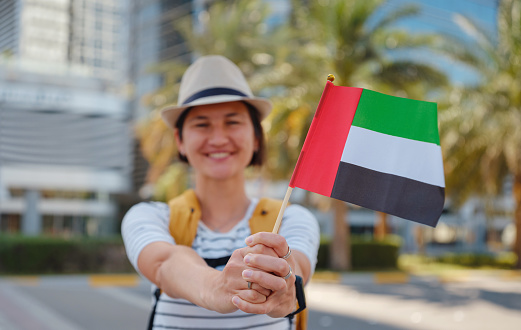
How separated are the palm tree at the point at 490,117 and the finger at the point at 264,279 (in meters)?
15.4

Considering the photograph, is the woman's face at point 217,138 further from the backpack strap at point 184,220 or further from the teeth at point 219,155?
the backpack strap at point 184,220

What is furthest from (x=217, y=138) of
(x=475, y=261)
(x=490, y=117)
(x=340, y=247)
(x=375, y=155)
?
(x=475, y=261)

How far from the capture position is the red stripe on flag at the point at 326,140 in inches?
64.0

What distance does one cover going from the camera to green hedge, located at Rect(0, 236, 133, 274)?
15539mm

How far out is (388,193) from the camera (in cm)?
164

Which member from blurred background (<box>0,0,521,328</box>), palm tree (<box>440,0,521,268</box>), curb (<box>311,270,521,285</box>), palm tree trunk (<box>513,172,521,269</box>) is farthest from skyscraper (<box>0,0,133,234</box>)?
palm tree trunk (<box>513,172,521,269</box>)

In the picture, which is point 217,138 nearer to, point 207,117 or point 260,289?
point 207,117

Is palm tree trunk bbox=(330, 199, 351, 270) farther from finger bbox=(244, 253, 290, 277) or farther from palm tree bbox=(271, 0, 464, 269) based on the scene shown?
finger bbox=(244, 253, 290, 277)

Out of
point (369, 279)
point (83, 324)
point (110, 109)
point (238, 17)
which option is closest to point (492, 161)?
point (369, 279)

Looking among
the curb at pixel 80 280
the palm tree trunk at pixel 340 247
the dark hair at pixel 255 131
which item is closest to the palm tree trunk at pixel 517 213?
the palm tree trunk at pixel 340 247

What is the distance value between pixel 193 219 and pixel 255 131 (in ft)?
1.48

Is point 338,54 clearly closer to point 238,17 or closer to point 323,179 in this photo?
point 238,17

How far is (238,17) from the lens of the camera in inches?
700

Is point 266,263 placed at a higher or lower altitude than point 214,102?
lower
